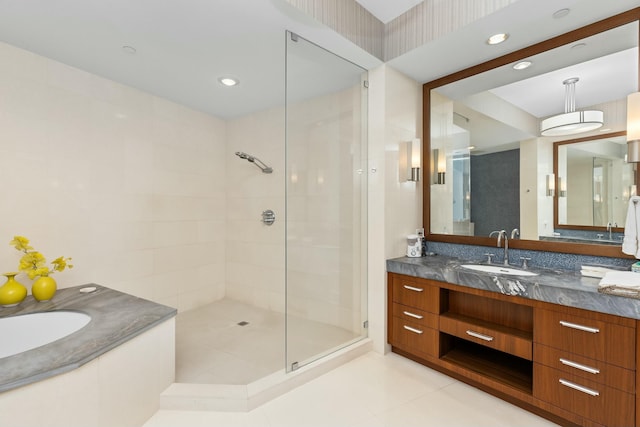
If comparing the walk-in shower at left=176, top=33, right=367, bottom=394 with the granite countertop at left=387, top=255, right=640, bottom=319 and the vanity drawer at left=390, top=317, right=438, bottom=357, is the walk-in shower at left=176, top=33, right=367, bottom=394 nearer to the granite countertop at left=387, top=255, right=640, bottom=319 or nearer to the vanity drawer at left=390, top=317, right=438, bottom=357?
the vanity drawer at left=390, top=317, right=438, bottom=357

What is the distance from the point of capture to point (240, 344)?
8.44ft

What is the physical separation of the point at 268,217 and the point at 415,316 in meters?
1.88

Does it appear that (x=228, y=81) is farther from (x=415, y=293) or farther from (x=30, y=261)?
(x=415, y=293)

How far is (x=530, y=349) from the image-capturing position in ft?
5.74

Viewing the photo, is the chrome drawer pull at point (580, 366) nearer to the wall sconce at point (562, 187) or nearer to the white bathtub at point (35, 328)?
the wall sconce at point (562, 187)

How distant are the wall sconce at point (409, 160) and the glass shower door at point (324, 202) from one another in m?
0.33

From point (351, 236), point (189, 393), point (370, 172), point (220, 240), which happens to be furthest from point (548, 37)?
point (220, 240)

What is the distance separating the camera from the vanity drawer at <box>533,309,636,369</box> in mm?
1433

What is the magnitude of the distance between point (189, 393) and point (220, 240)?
2.25 metres

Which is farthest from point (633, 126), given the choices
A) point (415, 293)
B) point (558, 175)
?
point (415, 293)

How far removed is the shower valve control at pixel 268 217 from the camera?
11.1ft

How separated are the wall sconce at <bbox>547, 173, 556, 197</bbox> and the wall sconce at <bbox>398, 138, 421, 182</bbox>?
91 centimetres

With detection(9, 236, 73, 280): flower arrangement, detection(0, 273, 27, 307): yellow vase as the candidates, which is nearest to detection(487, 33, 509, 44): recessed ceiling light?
detection(9, 236, 73, 280): flower arrangement

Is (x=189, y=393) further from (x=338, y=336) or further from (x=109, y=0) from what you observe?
(x=109, y=0)
